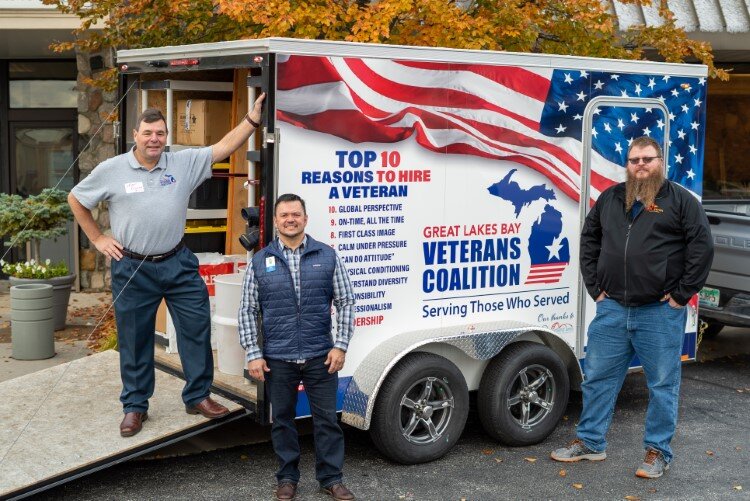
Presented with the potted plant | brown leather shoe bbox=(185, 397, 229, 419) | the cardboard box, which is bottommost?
brown leather shoe bbox=(185, 397, 229, 419)

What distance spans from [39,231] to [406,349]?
5.34 metres

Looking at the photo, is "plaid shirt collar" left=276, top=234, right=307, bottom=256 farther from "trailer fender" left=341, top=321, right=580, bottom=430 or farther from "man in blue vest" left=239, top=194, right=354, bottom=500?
"trailer fender" left=341, top=321, right=580, bottom=430

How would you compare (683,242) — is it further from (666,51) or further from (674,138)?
(666,51)

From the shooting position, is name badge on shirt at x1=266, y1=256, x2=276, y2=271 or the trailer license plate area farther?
the trailer license plate area

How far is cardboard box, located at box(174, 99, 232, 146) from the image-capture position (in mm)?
7105

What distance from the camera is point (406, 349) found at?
237 inches

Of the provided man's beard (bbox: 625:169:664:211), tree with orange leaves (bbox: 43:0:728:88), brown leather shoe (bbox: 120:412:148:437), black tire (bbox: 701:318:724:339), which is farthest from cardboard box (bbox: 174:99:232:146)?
black tire (bbox: 701:318:724:339)

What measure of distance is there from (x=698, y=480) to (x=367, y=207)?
258 centimetres

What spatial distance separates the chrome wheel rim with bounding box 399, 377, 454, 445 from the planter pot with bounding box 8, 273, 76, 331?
476 centimetres

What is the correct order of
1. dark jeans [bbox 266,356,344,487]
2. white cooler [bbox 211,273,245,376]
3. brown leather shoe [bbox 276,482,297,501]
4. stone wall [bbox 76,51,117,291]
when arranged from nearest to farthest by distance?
dark jeans [bbox 266,356,344,487] < brown leather shoe [bbox 276,482,297,501] < white cooler [bbox 211,273,245,376] < stone wall [bbox 76,51,117,291]

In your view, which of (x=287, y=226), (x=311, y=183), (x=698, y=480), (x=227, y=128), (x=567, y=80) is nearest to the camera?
(x=287, y=226)

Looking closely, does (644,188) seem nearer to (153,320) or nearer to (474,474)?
(474,474)

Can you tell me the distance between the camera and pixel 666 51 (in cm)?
935

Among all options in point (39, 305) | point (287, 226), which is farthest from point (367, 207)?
point (39, 305)
